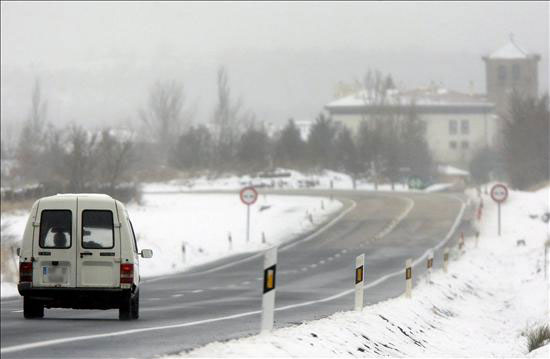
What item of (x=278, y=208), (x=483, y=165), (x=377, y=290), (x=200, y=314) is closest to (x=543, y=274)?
(x=377, y=290)

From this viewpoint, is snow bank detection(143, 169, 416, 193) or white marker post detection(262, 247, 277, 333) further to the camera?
snow bank detection(143, 169, 416, 193)

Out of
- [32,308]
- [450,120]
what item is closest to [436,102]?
[450,120]

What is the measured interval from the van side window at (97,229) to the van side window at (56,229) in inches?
6.4

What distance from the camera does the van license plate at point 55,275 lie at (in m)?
12.2

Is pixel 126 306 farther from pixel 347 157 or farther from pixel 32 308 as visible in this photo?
pixel 347 157

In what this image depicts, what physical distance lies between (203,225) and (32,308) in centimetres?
4073

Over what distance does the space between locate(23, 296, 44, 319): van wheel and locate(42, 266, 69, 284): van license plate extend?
396 millimetres

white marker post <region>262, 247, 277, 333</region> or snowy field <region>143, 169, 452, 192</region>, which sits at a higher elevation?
A: white marker post <region>262, 247, 277, 333</region>

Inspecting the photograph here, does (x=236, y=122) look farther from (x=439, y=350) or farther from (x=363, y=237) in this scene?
(x=439, y=350)

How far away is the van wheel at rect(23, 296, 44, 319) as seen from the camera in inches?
500

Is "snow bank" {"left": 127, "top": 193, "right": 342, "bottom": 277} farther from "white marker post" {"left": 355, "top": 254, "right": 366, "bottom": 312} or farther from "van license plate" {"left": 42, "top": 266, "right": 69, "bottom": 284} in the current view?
"van license plate" {"left": 42, "top": 266, "right": 69, "bottom": 284}

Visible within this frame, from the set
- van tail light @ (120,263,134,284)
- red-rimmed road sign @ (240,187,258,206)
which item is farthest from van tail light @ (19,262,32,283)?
red-rimmed road sign @ (240,187,258,206)

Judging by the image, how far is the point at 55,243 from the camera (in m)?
12.3

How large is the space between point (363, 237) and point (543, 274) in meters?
22.4
